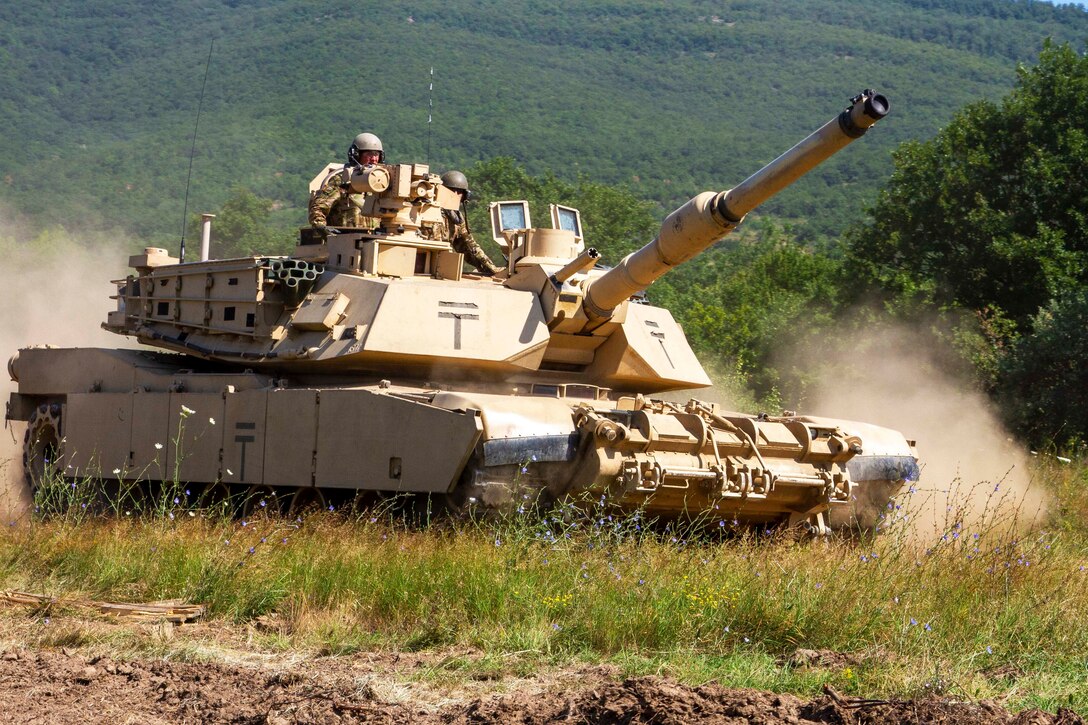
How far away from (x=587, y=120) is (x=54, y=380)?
2474 inches

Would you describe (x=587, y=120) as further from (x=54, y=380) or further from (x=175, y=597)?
(x=175, y=597)

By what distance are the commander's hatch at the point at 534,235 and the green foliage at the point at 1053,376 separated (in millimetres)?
8609

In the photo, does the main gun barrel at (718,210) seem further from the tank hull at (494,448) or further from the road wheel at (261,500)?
the road wheel at (261,500)

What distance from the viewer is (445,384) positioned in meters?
12.7

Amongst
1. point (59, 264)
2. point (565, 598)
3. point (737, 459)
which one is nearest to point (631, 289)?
point (737, 459)

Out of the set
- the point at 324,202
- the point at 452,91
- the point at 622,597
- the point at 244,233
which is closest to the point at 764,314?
the point at 324,202

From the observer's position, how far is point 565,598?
320 inches

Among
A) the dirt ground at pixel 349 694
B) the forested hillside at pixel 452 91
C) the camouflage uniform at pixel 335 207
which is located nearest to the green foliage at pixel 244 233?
the forested hillside at pixel 452 91

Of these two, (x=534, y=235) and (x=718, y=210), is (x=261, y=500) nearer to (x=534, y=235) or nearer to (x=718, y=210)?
(x=534, y=235)

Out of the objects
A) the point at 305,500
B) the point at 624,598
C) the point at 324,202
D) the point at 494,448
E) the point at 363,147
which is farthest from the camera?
the point at 363,147

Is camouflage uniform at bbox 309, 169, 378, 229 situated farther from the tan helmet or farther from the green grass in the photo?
the green grass

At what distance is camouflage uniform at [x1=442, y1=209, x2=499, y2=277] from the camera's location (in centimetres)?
1446

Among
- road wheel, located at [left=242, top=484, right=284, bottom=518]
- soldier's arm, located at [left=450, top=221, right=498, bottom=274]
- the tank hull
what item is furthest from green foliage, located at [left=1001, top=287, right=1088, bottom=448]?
road wheel, located at [left=242, top=484, right=284, bottom=518]

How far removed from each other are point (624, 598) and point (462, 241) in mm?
7142
